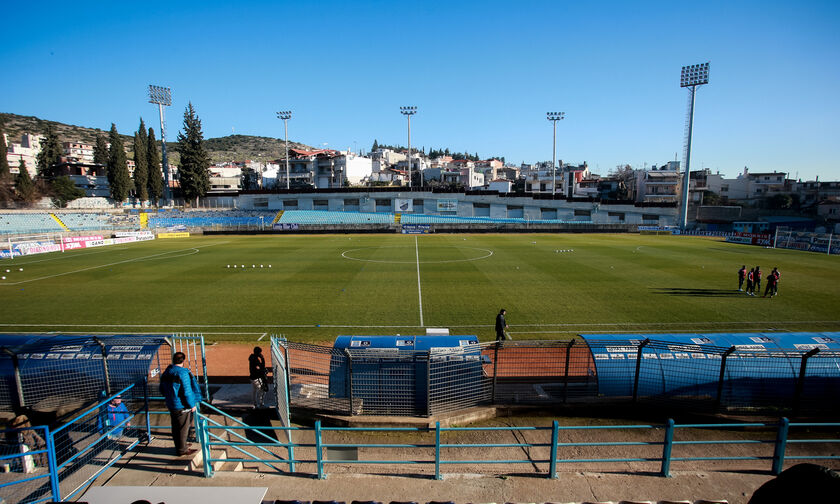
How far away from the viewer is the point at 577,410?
28.2ft

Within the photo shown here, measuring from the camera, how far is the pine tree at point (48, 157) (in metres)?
73.6

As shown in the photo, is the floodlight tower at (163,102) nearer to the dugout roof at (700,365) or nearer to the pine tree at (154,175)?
the pine tree at (154,175)

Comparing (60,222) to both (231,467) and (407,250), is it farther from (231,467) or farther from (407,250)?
(231,467)

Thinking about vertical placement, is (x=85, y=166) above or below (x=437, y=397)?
above

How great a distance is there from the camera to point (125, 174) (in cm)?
6944

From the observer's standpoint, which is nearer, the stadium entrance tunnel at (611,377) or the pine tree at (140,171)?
the stadium entrance tunnel at (611,377)

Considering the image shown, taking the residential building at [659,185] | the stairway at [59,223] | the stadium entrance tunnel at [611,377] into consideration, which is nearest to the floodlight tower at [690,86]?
the residential building at [659,185]

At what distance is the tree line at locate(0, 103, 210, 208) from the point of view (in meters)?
61.8

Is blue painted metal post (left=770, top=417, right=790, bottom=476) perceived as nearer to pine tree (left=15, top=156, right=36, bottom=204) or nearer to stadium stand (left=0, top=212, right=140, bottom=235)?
stadium stand (left=0, top=212, right=140, bottom=235)

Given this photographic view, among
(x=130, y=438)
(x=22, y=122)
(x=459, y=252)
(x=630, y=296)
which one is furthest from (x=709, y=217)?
(x=22, y=122)

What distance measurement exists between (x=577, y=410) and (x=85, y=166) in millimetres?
111719

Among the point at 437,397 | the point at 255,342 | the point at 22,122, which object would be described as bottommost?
the point at 255,342

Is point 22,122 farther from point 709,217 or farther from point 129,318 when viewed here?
point 709,217

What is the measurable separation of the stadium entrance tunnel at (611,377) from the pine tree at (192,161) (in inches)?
2844
